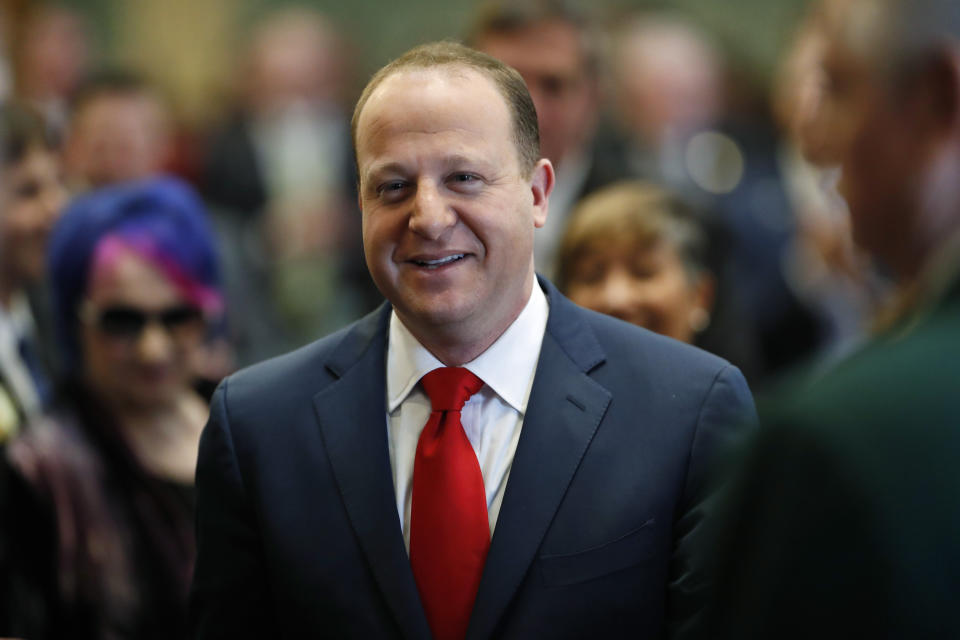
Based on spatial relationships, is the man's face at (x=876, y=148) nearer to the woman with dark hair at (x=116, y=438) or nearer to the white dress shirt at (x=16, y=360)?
the woman with dark hair at (x=116, y=438)

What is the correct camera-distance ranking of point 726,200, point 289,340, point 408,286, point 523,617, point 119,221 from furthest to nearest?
1. point 289,340
2. point 726,200
3. point 119,221
4. point 408,286
5. point 523,617

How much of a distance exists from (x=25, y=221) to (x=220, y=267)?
928mm

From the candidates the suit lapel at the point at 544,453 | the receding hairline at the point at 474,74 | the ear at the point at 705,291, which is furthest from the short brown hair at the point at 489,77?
the ear at the point at 705,291

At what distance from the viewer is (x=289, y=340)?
6.05 meters

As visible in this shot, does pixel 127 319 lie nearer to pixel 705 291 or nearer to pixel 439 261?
pixel 439 261

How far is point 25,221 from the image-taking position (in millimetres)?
4043

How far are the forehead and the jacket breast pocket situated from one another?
76cm

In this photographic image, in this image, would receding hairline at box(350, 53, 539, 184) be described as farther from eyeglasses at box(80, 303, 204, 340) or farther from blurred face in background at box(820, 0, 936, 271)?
eyeglasses at box(80, 303, 204, 340)

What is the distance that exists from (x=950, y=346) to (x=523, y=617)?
1.01m

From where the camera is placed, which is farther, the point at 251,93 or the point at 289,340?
the point at 251,93

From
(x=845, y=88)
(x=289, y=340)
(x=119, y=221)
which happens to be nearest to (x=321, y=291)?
(x=289, y=340)

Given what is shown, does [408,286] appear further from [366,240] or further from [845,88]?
[845,88]

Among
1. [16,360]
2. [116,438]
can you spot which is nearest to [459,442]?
[116,438]

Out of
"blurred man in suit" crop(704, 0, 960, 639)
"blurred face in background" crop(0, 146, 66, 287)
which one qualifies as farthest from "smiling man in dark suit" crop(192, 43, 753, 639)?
"blurred face in background" crop(0, 146, 66, 287)
